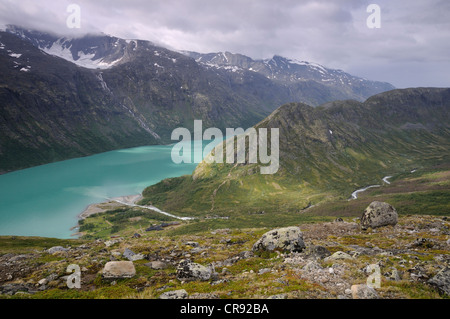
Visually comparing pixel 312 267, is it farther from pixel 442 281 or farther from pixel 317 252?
pixel 442 281

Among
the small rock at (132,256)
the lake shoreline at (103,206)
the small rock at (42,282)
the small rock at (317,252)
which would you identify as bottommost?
the lake shoreline at (103,206)

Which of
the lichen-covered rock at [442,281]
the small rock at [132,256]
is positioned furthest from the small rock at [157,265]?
the lichen-covered rock at [442,281]

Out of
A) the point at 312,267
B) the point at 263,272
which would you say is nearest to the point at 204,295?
the point at 263,272

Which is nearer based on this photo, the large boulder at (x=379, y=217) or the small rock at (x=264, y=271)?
the small rock at (x=264, y=271)

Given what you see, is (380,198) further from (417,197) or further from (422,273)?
(422,273)

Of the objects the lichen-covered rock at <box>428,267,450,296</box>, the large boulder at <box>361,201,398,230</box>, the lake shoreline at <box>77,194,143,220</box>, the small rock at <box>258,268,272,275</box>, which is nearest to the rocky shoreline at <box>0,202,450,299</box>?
the lichen-covered rock at <box>428,267,450,296</box>

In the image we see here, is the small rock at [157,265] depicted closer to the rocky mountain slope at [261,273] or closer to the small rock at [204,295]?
the rocky mountain slope at [261,273]
